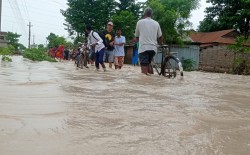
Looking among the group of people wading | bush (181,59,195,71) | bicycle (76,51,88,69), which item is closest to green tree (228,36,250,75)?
bush (181,59,195,71)

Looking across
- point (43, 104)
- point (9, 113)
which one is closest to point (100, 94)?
point (43, 104)

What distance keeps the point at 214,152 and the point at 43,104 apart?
4.76 feet

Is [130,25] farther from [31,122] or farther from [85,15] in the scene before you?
→ [31,122]

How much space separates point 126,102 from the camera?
304 cm

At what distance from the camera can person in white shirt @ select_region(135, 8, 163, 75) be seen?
6555mm

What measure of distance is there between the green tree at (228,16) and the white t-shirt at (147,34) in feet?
95.0

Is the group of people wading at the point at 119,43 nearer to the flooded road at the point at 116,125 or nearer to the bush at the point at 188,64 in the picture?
the flooded road at the point at 116,125

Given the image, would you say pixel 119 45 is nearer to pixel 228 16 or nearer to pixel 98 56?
pixel 98 56

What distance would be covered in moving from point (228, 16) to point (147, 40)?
31753mm

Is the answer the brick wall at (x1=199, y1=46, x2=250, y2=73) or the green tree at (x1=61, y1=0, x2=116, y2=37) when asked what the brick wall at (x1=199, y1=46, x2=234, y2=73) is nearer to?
the brick wall at (x1=199, y1=46, x2=250, y2=73)

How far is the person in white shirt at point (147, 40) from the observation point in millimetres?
6555

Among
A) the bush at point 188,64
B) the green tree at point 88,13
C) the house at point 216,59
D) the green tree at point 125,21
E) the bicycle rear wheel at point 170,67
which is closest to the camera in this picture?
the bicycle rear wheel at point 170,67

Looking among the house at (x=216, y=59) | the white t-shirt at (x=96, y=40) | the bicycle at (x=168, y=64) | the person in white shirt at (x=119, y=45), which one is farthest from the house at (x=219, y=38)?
the bicycle at (x=168, y=64)

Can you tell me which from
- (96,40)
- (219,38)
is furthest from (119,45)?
(219,38)
